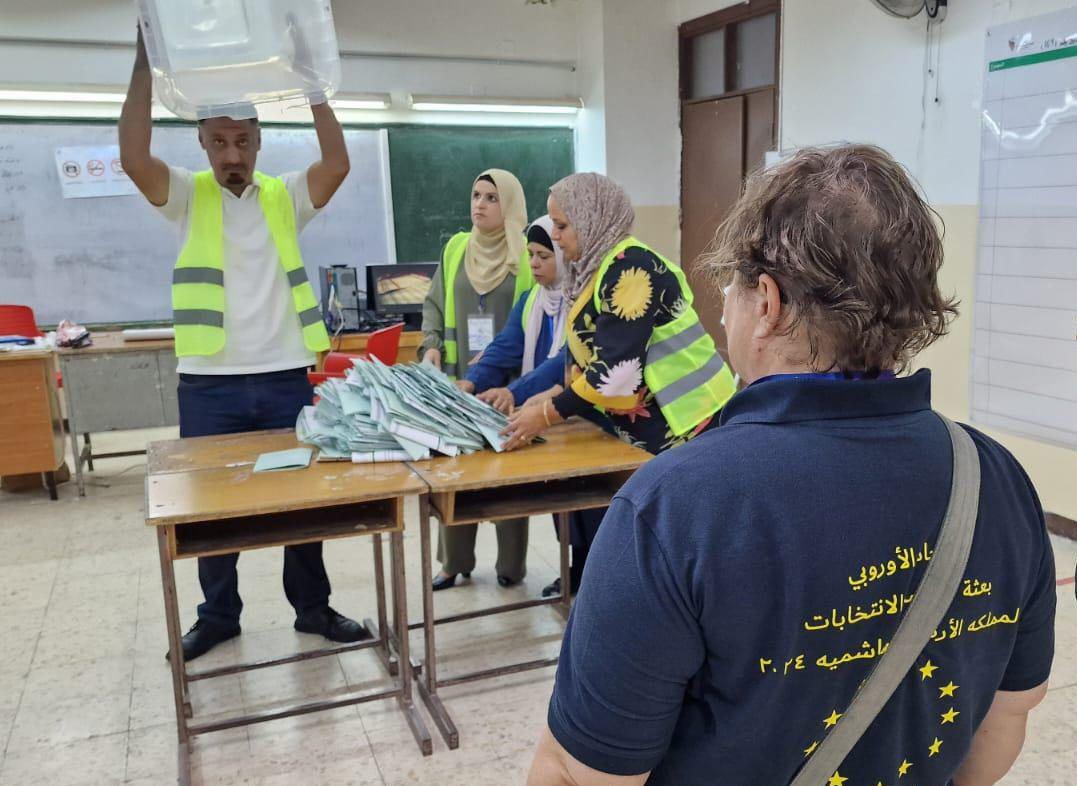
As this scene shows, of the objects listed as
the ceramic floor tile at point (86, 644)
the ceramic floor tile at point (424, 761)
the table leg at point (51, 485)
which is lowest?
the ceramic floor tile at point (424, 761)

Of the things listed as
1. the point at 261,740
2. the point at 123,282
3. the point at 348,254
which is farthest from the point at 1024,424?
the point at 123,282

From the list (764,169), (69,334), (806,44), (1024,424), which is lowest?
(1024,424)

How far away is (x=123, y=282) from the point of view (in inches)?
239

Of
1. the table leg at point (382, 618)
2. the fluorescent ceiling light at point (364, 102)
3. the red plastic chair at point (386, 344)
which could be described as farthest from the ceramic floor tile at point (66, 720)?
the fluorescent ceiling light at point (364, 102)

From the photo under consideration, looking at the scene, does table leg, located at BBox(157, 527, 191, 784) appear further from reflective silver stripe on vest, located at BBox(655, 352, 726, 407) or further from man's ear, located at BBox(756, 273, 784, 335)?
man's ear, located at BBox(756, 273, 784, 335)

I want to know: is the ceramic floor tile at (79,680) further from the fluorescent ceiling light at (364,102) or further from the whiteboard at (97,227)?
the fluorescent ceiling light at (364,102)

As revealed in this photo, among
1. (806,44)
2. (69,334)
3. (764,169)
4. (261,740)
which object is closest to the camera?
(764,169)

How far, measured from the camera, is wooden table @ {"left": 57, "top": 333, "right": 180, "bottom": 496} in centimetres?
464

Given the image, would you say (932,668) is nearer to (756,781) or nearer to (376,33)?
(756,781)

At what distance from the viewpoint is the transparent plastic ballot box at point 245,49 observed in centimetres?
235

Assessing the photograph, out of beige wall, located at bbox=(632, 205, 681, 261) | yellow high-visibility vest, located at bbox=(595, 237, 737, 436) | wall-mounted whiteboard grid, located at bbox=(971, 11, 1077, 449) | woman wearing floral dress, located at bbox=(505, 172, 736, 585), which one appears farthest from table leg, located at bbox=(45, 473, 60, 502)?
wall-mounted whiteboard grid, located at bbox=(971, 11, 1077, 449)

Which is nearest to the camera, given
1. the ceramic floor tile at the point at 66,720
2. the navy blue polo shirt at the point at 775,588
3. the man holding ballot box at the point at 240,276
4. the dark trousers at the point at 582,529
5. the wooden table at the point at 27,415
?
the navy blue polo shirt at the point at 775,588

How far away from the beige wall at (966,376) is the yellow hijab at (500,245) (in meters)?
1.72

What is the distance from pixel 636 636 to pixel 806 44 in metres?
5.07
